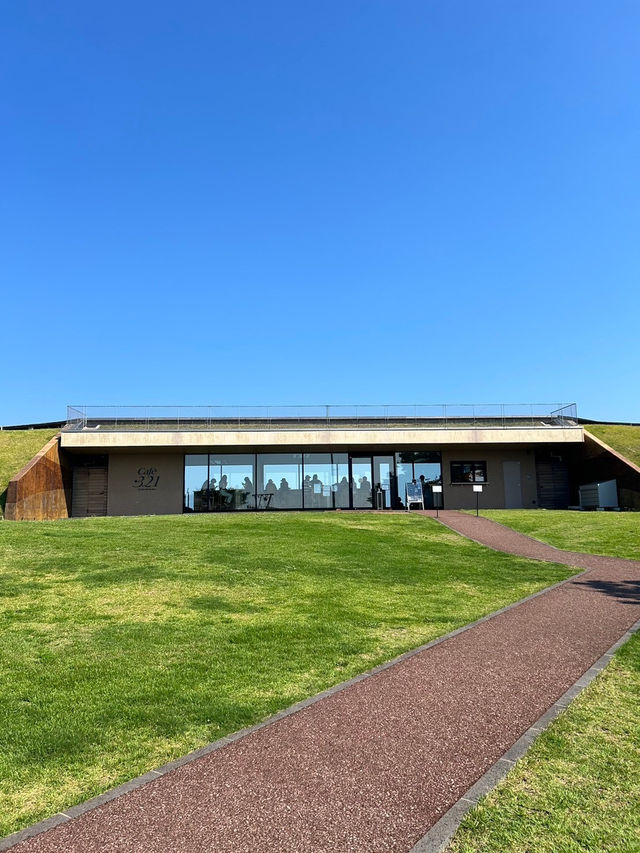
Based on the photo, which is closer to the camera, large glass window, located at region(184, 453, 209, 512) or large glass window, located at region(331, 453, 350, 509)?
large glass window, located at region(184, 453, 209, 512)

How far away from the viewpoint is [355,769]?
3625mm

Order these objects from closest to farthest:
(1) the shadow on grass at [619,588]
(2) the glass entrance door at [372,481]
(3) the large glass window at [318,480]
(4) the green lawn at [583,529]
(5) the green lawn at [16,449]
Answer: (1) the shadow on grass at [619,588], (4) the green lawn at [583,529], (5) the green lawn at [16,449], (3) the large glass window at [318,480], (2) the glass entrance door at [372,481]

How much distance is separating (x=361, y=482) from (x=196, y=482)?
28.7 ft

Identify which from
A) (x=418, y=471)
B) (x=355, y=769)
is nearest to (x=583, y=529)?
(x=418, y=471)

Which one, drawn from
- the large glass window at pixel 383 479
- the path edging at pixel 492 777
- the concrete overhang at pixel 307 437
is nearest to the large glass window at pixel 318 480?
the concrete overhang at pixel 307 437

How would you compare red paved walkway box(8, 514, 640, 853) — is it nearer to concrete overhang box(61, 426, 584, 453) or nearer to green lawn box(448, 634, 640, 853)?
green lawn box(448, 634, 640, 853)

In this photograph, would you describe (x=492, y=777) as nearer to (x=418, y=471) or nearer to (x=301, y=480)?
(x=301, y=480)

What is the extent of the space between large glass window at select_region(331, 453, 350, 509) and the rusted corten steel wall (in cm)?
1355

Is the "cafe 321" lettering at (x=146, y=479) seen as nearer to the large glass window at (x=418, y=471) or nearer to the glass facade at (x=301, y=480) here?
the glass facade at (x=301, y=480)

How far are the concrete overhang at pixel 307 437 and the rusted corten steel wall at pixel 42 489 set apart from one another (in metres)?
1.30

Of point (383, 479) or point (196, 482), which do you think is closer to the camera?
point (196, 482)

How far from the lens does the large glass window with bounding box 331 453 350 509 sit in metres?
30.4

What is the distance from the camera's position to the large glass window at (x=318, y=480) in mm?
30312

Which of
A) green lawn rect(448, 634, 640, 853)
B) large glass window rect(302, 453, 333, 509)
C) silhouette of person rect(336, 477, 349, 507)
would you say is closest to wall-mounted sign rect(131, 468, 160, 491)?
large glass window rect(302, 453, 333, 509)
